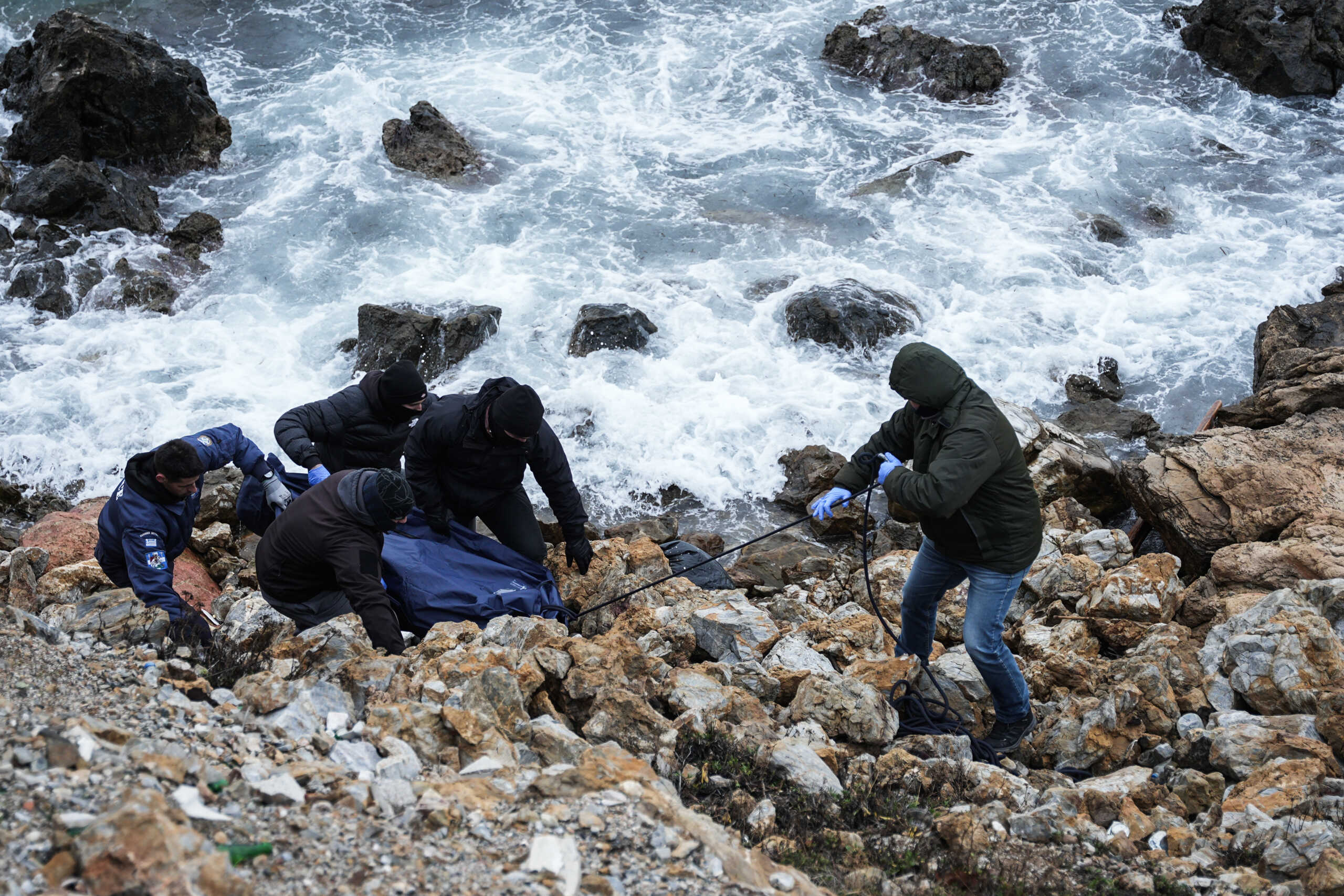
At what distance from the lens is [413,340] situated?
33.8ft

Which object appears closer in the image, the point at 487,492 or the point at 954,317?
the point at 487,492

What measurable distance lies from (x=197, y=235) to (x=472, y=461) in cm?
859

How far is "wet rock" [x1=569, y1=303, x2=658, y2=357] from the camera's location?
10.7 m

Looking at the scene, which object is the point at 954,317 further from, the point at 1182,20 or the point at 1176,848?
the point at 1182,20

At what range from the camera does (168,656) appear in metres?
4.08

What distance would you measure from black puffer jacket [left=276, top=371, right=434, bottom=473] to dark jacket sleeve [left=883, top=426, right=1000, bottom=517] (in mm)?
3109

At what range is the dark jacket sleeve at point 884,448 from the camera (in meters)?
4.69

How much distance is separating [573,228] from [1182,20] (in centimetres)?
1181

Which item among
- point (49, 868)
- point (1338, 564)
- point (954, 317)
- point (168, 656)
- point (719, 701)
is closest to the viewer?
point (49, 868)

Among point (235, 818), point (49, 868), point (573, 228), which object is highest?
point (49, 868)

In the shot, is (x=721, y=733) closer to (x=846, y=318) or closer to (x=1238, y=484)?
(x=1238, y=484)

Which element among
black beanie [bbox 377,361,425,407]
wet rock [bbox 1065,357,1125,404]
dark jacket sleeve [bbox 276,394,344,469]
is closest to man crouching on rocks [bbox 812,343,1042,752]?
black beanie [bbox 377,361,425,407]

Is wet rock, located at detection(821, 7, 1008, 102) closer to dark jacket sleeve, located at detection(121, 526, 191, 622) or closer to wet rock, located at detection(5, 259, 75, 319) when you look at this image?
wet rock, located at detection(5, 259, 75, 319)

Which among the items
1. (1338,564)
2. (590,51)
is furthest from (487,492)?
(590,51)
